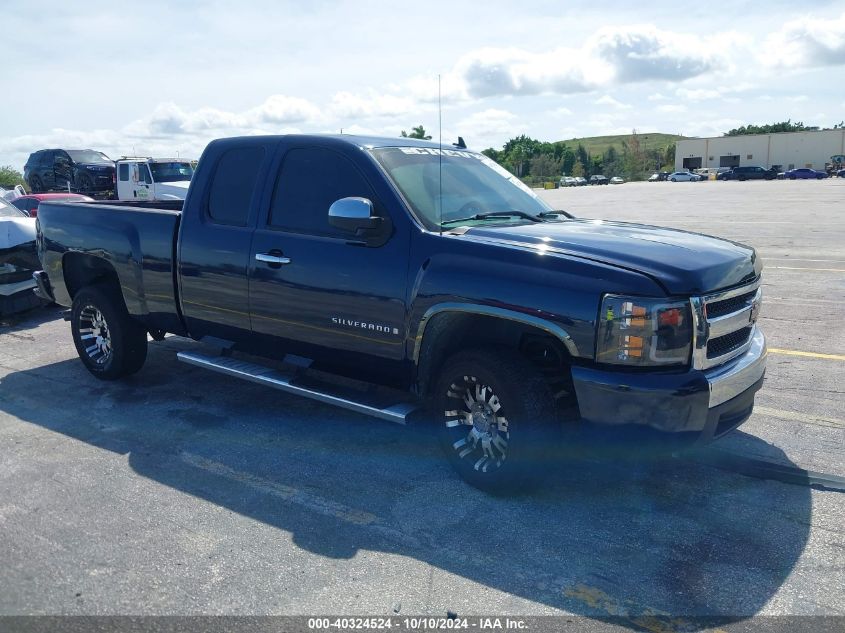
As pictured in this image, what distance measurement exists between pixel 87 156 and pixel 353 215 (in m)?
25.1

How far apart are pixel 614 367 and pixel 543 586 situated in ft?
3.61

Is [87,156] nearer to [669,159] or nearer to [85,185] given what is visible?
[85,185]

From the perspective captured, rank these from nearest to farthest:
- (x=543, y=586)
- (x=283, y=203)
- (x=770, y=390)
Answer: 1. (x=543, y=586)
2. (x=283, y=203)
3. (x=770, y=390)

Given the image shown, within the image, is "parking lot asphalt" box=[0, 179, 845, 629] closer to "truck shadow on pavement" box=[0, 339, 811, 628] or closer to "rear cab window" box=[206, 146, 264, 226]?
"truck shadow on pavement" box=[0, 339, 811, 628]

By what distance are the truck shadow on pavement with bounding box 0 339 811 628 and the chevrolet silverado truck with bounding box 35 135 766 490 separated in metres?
0.37

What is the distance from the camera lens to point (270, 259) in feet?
16.3

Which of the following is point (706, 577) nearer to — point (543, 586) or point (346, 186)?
point (543, 586)

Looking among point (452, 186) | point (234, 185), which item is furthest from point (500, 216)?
point (234, 185)

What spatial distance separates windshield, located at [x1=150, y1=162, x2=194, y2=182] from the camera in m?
21.1

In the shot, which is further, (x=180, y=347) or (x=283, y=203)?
(x=180, y=347)

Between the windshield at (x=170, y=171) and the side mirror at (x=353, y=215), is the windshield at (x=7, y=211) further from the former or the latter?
the windshield at (x=170, y=171)

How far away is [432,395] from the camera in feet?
14.5

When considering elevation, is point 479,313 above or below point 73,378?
above

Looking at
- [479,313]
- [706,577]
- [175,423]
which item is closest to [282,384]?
[175,423]
